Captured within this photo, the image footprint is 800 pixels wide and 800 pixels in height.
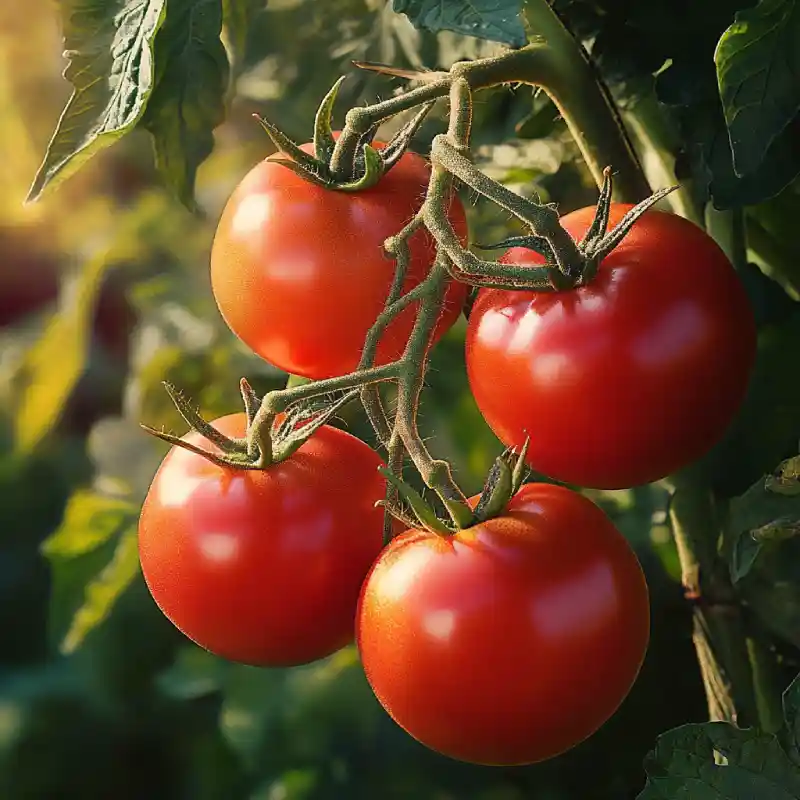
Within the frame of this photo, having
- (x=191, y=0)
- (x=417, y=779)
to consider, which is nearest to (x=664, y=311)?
(x=191, y=0)

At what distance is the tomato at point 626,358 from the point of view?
51 cm

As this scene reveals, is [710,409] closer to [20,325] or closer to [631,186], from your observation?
[631,186]

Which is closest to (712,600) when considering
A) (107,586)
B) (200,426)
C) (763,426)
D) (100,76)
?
(763,426)

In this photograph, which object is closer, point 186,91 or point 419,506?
point 419,506

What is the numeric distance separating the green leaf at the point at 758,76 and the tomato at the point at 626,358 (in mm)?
47

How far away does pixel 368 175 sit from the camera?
56cm

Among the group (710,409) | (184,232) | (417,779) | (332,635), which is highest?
(710,409)

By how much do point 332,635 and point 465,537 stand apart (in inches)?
4.5

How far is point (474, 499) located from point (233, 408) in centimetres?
47

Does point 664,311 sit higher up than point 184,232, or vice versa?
point 664,311

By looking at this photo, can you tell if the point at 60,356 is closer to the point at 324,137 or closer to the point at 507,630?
the point at 324,137

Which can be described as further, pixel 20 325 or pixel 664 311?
pixel 20 325

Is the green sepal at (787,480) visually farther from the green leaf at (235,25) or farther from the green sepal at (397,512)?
the green leaf at (235,25)

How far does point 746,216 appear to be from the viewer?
74cm
